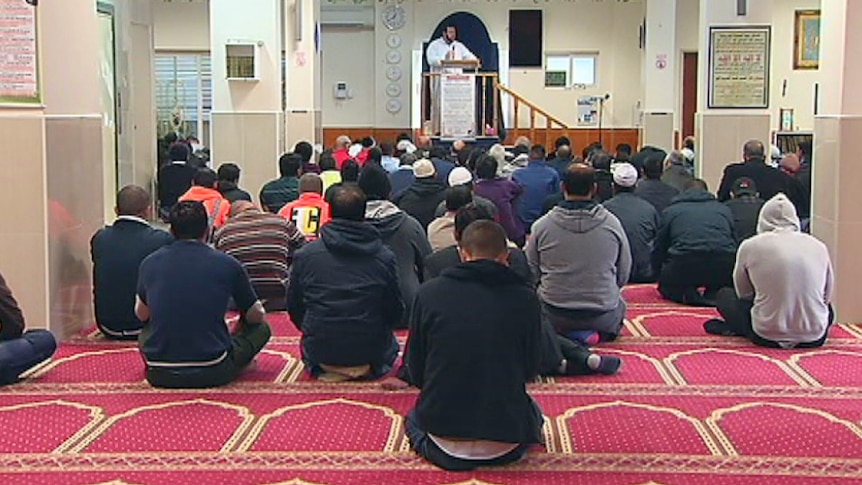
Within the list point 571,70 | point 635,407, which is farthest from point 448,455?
point 571,70

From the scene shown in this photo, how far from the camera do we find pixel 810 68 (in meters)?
16.7

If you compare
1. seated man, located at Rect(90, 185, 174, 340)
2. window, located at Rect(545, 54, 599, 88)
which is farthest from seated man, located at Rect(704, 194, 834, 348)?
window, located at Rect(545, 54, 599, 88)

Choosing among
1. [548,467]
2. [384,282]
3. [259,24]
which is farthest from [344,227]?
[259,24]

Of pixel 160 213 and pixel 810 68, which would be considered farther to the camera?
pixel 810 68

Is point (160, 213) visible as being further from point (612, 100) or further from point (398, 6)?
point (612, 100)

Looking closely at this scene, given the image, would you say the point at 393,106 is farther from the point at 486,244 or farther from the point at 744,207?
the point at 486,244

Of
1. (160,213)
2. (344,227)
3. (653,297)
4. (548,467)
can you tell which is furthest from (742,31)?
(548,467)

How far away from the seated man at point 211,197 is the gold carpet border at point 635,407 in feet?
10.5

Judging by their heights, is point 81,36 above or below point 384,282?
above

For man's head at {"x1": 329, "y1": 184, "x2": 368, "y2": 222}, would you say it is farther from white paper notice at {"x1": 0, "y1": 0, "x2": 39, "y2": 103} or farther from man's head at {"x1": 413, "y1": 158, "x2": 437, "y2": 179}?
man's head at {"x1": 413, "y1": 158, "x2": 437, "y2": 179}

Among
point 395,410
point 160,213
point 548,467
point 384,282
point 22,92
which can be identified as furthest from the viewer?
point 160,213

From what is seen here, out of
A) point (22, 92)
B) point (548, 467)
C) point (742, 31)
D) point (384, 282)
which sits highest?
point (742, 31)

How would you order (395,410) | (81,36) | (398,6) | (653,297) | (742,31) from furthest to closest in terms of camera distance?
(398,6)
(742,31)
(653,297)
(81,36)
(395,410)

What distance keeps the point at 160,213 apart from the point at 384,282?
7.07 m
